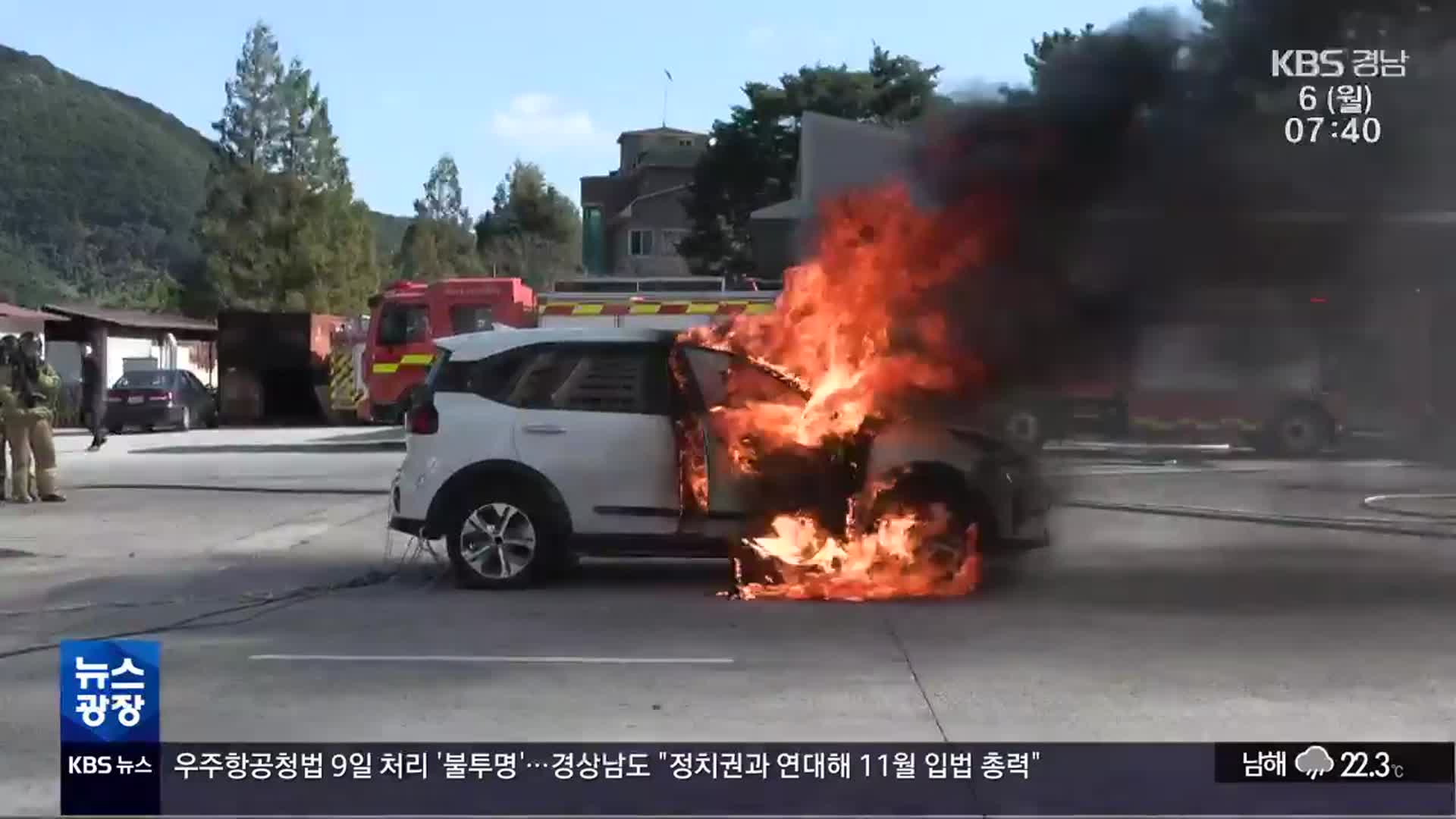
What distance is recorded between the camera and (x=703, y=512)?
1082cm

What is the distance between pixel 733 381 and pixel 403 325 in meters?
15.9

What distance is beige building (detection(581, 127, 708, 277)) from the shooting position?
67.3 m

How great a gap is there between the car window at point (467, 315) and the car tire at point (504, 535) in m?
15.0

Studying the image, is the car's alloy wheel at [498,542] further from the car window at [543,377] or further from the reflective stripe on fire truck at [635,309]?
the reflective stripe on fire truck at [635,309]

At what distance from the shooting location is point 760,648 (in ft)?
29.3

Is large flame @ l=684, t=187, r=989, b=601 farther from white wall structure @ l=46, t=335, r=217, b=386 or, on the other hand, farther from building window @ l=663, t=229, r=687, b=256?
building window @ l=663, t=229, r=687, b=256

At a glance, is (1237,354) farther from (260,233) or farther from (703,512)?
(260,233)

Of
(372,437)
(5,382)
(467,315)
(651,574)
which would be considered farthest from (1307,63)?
(372,437)

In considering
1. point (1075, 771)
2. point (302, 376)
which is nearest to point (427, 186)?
point (302, 376)

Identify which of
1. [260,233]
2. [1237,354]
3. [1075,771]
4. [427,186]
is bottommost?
[1075,771]

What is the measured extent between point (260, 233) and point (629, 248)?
53.6ft

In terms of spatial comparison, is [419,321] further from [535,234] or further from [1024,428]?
[535,234]

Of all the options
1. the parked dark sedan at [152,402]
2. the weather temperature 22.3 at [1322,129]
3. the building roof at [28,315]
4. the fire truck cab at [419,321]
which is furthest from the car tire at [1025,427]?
the building roof at [28,315]

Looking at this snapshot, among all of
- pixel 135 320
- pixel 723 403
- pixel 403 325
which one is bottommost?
pixel 723 403
